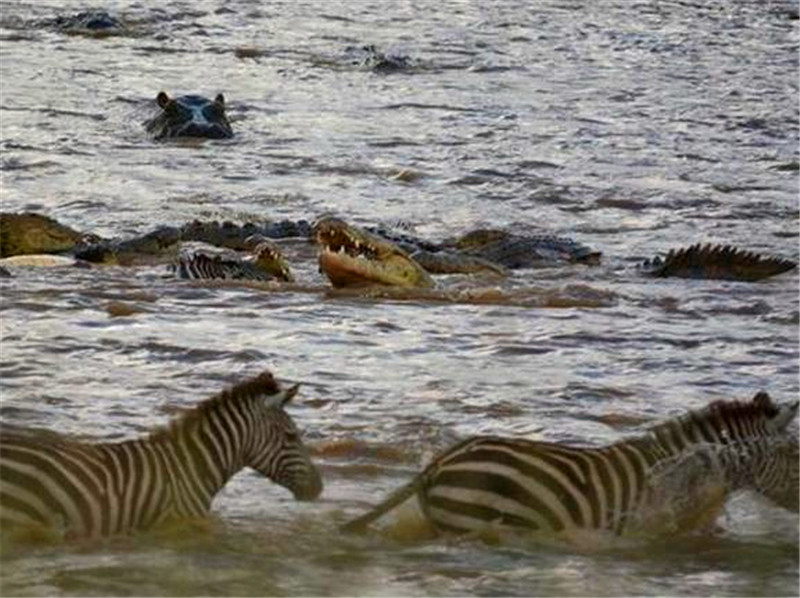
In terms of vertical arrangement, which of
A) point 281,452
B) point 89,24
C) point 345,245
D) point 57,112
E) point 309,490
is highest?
point 281,452

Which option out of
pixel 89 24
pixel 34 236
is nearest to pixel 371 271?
pixel 34 236

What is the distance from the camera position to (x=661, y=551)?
8344 mm

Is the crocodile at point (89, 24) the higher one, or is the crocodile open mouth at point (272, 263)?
the crocodile open mouth at point (272, 263)

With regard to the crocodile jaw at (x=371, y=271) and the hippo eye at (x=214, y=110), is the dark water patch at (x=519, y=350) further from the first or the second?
the hippo eye at (x=214, y=110)

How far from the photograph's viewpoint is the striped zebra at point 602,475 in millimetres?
7922

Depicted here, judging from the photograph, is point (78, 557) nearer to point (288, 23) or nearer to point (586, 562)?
point (586, 562)

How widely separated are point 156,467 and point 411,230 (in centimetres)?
823

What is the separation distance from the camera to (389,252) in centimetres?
1374

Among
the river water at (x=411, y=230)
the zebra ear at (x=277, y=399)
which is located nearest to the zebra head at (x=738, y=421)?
the river water at (x=411, y=230)

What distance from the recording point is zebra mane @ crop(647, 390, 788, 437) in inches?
331

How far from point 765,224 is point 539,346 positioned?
16.8 ft

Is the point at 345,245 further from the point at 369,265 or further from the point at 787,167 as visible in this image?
the point at 787,167

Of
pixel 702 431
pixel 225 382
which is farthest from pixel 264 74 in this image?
pixel 702 431

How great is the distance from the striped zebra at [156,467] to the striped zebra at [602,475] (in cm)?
42
